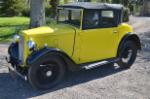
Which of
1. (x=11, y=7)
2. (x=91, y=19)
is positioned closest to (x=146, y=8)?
(x=11, y=7)

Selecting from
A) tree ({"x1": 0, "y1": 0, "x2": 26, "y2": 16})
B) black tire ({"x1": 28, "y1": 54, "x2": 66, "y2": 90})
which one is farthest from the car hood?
tree ({"x1": 0, "y1": 0, "x2": 26, "y2": 16})

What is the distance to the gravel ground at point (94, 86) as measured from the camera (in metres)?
6.79

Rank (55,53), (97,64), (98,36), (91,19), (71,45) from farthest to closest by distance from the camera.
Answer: (97,64), (98,36), (91,19), (71,45), (55,53)

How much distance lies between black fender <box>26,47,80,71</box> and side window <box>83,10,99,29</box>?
95 centimetres

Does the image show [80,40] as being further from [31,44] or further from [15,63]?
[15,63]

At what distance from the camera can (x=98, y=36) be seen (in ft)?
26.0

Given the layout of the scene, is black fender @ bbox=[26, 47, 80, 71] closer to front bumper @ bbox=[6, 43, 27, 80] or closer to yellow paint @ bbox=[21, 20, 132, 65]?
yellow paint @ bbox=[21, 20, 132, 65]

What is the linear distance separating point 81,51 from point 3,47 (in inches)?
197

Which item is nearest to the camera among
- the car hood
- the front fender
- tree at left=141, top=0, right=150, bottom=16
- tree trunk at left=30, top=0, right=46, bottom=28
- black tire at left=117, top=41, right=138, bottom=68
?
the front fender

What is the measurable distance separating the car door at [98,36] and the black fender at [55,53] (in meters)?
0.44

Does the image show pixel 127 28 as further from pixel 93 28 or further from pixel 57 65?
pixel 57 65

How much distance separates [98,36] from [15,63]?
2.25m

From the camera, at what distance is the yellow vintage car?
698cm

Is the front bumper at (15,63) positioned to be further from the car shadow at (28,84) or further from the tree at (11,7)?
the tree at (11,7)
